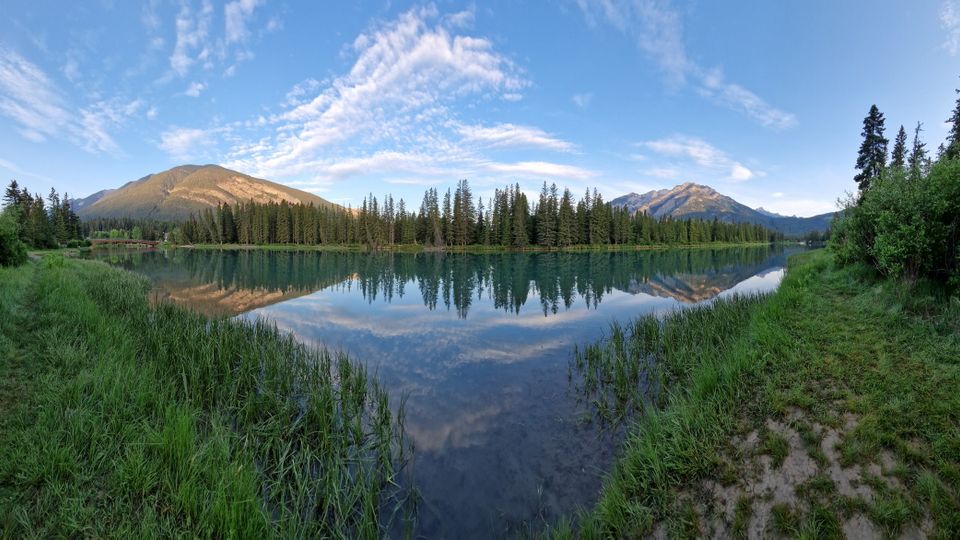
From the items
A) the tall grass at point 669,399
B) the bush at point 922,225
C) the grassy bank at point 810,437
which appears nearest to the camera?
the grassy bank at point 810,437

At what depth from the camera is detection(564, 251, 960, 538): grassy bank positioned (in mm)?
4938

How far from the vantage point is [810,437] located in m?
6.10

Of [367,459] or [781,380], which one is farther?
[781,380]

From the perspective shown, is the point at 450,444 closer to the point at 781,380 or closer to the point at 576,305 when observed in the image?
the point at 781,380

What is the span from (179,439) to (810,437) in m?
9.59

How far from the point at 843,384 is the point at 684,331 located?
7252 millimetres

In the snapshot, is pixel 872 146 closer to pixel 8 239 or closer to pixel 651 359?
pixel 651 359

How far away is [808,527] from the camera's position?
4742 mm

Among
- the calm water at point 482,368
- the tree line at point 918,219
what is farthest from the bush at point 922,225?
the calm water at point 482,368

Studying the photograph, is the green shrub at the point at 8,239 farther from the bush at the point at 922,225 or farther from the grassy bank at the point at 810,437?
the bush at the point at 922,225

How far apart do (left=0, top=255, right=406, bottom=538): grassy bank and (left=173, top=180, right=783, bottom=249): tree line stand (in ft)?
317

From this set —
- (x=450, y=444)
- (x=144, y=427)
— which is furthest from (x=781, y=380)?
(x=144, y=427)

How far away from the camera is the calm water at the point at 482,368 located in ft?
22.7

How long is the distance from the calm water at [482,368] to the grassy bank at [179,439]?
1.20 m
